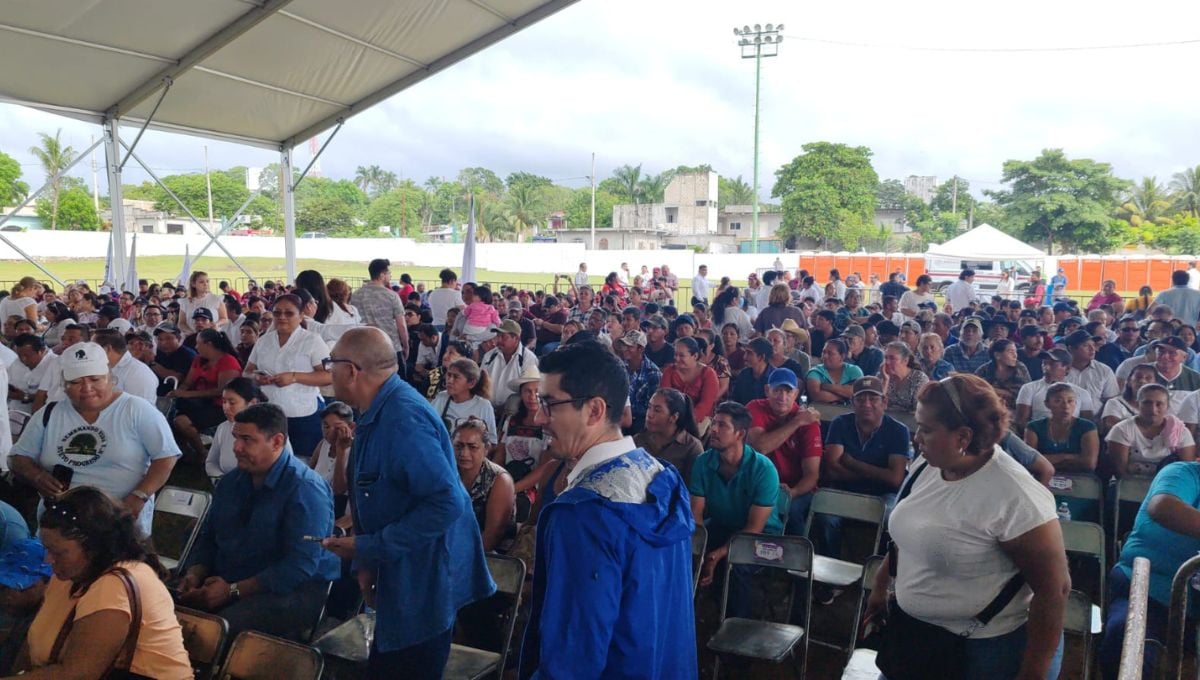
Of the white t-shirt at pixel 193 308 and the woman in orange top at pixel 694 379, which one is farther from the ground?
the white t-shirt at pixel 193 308

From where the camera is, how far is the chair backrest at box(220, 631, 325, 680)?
2.69 meters

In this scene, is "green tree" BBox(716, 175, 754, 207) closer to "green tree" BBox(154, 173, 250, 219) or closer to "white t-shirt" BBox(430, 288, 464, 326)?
"green tree" BBox(154, 173, 250, 219)

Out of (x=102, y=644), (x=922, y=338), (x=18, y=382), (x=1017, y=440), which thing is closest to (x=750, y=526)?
(x=1017, y=440)

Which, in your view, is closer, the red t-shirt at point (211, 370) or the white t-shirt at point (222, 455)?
the white t-shirt at point (222, 455)

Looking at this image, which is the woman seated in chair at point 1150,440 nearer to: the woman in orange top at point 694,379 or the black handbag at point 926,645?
the woman in orange top at point 694,379

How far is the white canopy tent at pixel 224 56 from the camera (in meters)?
10.1

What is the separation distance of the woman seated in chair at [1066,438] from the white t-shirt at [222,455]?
195 inches

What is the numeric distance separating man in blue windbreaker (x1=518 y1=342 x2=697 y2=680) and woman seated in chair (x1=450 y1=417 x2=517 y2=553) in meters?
2.27

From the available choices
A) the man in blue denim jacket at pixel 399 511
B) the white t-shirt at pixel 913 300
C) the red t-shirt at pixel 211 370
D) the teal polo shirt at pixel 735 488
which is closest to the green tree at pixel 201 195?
the white t-shirt at pixel 913 300

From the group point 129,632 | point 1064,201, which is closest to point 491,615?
point 129,632

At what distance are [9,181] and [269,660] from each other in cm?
6407

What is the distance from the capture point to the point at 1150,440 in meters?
4.85

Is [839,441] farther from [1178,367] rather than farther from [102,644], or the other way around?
[102,644]

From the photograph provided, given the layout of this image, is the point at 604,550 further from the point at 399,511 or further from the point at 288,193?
the point at 288,193
